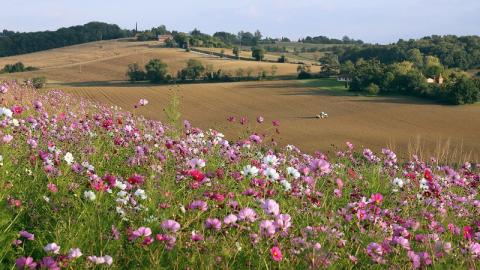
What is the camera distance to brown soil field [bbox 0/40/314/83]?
8688 cm

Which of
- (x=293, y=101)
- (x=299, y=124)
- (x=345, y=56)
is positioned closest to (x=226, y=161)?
(x=299, y=124)

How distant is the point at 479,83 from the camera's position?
61.0 meters

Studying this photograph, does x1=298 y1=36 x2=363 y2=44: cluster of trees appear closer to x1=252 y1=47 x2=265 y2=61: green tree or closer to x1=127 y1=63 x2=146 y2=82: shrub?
x1=252 y1=47 x2=265 y2=61: green tree

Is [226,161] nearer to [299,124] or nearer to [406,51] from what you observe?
[299,124]

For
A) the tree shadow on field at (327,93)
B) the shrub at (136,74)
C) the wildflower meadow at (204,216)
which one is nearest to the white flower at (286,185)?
the wildflower meadow at (204,216)

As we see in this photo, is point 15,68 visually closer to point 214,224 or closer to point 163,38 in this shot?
point 163,38

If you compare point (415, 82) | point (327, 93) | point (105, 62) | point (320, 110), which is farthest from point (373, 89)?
point (105, 62)

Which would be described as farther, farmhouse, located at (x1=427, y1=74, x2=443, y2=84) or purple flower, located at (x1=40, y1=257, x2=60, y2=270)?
farmhouse, located at (x1=427, y1=74, x2=443, y2=84)

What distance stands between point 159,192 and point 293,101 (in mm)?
58632

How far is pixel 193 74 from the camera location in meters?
85.0

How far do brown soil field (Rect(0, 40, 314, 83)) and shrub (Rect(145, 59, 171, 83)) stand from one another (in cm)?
354

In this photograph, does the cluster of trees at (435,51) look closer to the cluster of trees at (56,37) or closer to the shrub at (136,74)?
the shrub at (136,74)

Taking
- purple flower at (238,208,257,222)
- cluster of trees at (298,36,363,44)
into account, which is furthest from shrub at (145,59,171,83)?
cluster of trees at (298,36,363,44)

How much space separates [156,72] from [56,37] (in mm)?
70856
